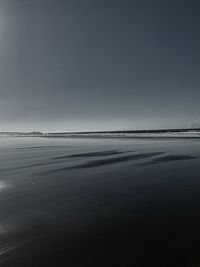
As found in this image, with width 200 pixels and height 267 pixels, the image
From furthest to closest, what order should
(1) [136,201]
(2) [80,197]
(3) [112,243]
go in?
(2) [80,197] → (1) [136,201] → (3) [112,243]

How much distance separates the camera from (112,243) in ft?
19.7

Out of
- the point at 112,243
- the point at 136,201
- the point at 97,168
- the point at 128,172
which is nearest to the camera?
the point at 112,243

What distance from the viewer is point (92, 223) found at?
725 centimetres

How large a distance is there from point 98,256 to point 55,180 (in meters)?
8.38

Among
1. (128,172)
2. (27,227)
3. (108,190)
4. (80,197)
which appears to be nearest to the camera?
(27,227)

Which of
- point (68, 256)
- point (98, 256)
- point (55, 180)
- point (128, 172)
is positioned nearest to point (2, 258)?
point (68, 256)

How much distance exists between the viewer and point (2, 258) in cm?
525

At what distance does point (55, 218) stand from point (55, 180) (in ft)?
19.1

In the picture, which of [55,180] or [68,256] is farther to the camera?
[55,180]

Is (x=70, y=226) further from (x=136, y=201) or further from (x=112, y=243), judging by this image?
(x=136, y=201)

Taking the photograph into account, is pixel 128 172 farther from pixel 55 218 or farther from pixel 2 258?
pixel 2 258

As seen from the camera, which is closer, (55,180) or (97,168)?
(55,180)

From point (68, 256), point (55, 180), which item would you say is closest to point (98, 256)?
point (68, 256)

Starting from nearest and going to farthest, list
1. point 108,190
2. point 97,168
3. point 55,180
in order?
point 108,190 < point 55,180 < point 97,168
